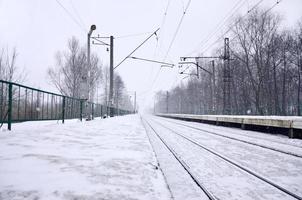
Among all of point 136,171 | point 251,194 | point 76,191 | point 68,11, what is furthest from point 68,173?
point 68,11

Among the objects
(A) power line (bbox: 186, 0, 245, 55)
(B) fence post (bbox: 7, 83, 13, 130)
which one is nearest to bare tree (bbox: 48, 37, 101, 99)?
(A) power line (bbox: 186, 0, 245, 55)

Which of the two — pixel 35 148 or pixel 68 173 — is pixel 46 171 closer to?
pixel 68 173

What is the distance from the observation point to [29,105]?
9961 mm

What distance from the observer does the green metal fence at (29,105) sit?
A: 26.3 feet

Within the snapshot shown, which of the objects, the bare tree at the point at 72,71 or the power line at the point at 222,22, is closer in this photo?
the power line at the point at 222,22

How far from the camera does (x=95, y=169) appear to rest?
3.85 m

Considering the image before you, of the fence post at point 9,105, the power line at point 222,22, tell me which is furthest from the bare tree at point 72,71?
the fence post at point 9,105

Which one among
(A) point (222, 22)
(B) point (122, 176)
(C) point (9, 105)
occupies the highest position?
(A) point (222, 22)

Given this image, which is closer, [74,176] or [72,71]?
[74,176]

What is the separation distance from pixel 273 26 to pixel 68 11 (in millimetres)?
29281

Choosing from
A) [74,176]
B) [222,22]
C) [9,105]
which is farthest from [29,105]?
[222,22]

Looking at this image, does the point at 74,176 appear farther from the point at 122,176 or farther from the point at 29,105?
the point at 29,105

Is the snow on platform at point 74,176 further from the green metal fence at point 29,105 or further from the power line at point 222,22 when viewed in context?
the power line at point 222,22

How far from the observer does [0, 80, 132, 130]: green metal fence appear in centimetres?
803
